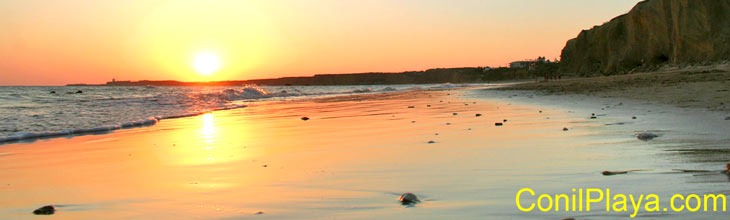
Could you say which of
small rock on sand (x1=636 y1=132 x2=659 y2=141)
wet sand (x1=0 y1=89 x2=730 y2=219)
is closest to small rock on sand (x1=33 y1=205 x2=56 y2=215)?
wet sand (x1=0 y1=89 x2=730 y2=219)

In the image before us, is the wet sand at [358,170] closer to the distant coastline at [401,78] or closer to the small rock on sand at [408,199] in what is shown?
the small rock on sand at [408,199]

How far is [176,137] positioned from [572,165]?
553cm

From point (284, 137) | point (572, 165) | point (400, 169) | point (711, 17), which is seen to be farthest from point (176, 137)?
point (711, 17)

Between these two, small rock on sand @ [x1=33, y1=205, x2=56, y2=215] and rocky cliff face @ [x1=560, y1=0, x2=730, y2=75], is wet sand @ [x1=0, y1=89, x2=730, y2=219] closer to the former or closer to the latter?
small rock on sand @ [x1=33, y1=205, x2=56, y2=215]

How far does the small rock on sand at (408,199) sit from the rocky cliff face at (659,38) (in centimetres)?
3020

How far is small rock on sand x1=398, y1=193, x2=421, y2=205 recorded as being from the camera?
10.1 feet

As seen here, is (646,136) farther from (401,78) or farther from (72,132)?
(401,78)

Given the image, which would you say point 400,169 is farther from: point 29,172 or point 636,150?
point 29,172

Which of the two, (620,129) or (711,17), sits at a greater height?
(711,17)

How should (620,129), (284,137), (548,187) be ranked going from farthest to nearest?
1. (284,137)
2. (620,129)
3. (548,187)

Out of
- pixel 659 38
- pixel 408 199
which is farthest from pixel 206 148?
pixel 659 38

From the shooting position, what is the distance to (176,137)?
25.5 ft

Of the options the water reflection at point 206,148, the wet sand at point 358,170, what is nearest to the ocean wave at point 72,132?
the wet sand at point 358,170

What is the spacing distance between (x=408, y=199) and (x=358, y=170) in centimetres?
126
